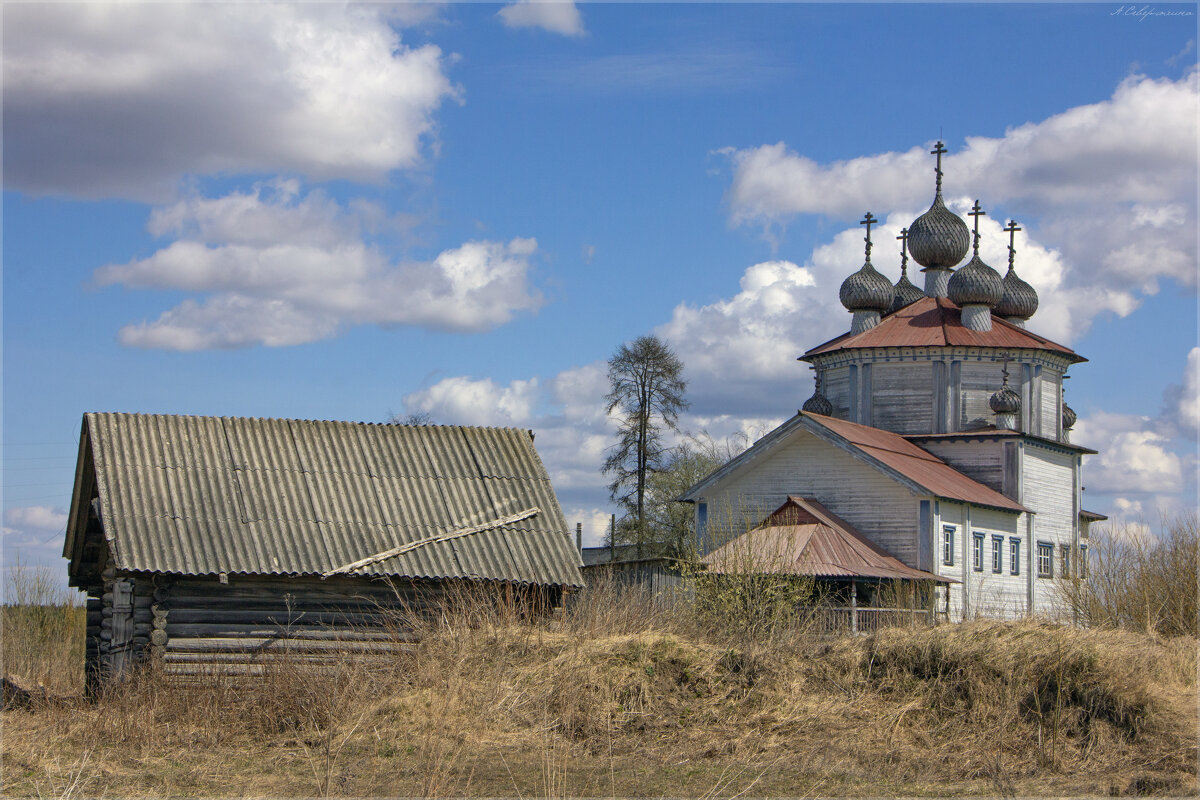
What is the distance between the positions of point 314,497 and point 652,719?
6696mm

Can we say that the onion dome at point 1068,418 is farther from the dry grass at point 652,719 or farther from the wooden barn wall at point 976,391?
the dry grass at point 652,719

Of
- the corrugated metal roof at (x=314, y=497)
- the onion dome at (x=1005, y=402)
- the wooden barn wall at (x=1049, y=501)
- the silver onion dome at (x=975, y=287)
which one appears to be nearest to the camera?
the corrugated metal roof at (x=314, y=497)

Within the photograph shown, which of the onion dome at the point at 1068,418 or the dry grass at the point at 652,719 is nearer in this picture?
the dry grass at the point at 652,719

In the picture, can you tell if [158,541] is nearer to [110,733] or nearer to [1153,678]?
[110,733]

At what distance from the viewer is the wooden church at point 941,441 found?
1278 inches

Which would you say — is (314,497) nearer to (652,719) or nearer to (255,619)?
(255,619)

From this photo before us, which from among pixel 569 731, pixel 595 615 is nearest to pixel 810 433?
pixel 595 615

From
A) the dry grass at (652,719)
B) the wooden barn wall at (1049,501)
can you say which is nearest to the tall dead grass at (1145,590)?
the dry grass at (652,719)

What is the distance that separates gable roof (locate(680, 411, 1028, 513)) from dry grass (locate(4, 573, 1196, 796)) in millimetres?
13038

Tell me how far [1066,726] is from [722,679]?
4.25 m

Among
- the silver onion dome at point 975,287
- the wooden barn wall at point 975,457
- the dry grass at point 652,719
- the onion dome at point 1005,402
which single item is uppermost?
the silver onion dome at point 975,287

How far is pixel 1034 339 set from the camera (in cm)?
4025

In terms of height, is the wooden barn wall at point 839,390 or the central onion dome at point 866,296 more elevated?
the central onion dome at point 866,296

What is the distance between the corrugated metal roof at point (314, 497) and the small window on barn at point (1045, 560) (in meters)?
20.1
